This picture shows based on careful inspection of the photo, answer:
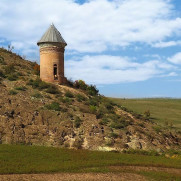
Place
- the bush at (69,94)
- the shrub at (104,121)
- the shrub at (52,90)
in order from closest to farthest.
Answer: the shrub at (104,121) → the shrub at (52,90) → the bush at (69,94)

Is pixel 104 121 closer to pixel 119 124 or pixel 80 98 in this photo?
pixel 119 124

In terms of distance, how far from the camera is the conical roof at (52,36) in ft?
136

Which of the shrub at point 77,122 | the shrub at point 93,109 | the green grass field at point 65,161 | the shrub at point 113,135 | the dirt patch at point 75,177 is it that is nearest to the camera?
the dirt patch at point 75,177

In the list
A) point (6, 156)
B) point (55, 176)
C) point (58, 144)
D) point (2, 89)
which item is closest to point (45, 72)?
point (2, 89)

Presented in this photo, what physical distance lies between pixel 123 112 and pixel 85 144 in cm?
1402

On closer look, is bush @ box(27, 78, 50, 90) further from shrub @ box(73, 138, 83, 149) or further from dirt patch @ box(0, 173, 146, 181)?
dirt patch @ box(0, 173, 146, 181)

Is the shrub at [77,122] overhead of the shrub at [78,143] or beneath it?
overhead

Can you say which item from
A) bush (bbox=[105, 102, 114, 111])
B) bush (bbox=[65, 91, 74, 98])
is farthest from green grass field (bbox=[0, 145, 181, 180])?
bush (bbox=[105, 102, 114, 111])

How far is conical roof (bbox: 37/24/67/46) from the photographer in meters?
41.5

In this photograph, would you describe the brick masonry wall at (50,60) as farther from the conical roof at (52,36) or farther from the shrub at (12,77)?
the shrub at (12,77)

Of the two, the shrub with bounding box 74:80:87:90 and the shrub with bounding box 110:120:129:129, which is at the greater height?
the shrub with bounding box 74:80:87:90

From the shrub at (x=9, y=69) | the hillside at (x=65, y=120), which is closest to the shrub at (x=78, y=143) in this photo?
the hillside at (x=65, y=120)

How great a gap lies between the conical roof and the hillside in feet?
17.6

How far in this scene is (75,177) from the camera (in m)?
19.6
